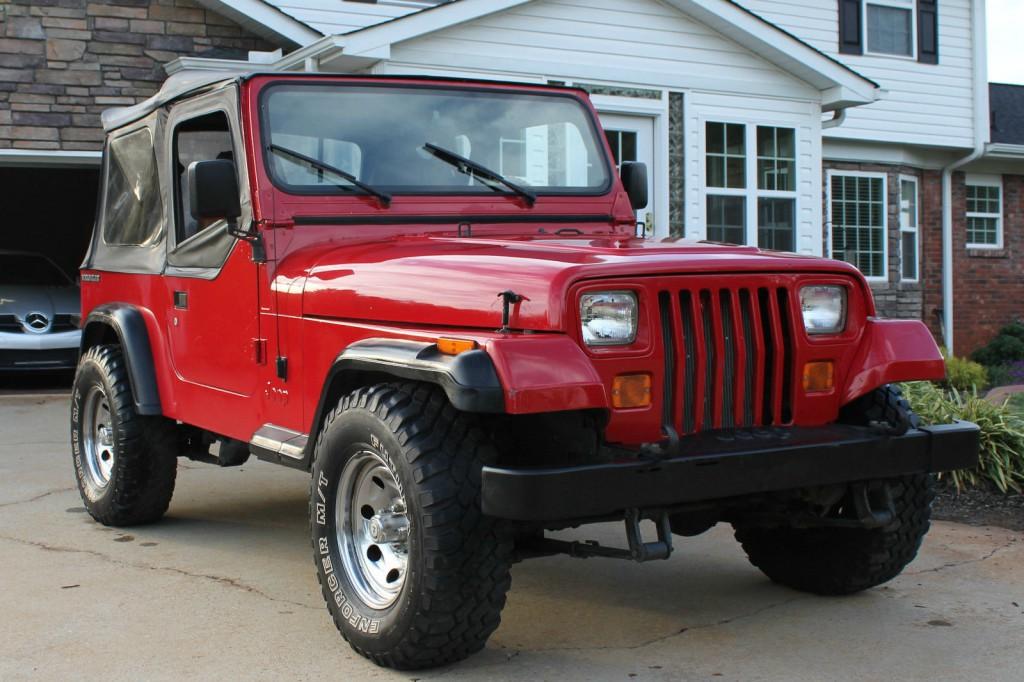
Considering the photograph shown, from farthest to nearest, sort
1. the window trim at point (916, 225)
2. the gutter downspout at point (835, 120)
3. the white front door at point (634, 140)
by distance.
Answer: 1. the window trim at point (916, 225)
2. the gutter downspout at point (835, 120)
3. the white front door at point (634, 140)

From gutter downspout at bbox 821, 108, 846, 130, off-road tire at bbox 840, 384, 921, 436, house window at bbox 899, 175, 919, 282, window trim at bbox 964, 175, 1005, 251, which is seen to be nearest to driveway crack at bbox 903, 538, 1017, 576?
off-road tire at bbox 840, 384, 921, 436

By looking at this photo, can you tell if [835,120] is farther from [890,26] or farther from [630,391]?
[630,391]

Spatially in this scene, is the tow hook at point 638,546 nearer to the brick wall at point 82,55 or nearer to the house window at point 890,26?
the brick wall at point 82,55

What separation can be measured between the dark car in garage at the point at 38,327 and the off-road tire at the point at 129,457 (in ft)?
21.3

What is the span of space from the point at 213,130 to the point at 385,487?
6.81ft

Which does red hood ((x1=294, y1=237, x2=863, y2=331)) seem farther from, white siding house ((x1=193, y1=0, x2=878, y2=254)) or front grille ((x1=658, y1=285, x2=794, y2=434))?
white siding house ((x1=193, y1=0, x2=878, y2=254))

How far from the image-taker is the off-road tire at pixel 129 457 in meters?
5.73

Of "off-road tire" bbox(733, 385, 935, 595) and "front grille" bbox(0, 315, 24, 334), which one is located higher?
"front grille" bbox(0, 315, 24, 334)

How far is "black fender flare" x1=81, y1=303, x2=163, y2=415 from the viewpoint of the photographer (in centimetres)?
557

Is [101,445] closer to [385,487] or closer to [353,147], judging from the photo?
[353,147]

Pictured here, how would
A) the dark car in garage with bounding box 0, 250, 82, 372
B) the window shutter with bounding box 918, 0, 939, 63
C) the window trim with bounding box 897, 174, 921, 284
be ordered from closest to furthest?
the dark car in garage with bounding box 0, 250, 82, 372 < the window shutter with bounding box 918, 0, 939, 63 < the window trim with bounding box 897, 174, 921, 284

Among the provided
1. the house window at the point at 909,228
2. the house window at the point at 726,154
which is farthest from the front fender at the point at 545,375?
the house window at the point at 909,228

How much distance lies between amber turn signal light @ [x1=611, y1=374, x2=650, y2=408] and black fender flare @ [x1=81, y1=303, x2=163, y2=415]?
2.74 metres

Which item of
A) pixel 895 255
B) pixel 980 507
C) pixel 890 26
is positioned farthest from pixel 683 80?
pixel 980 507
